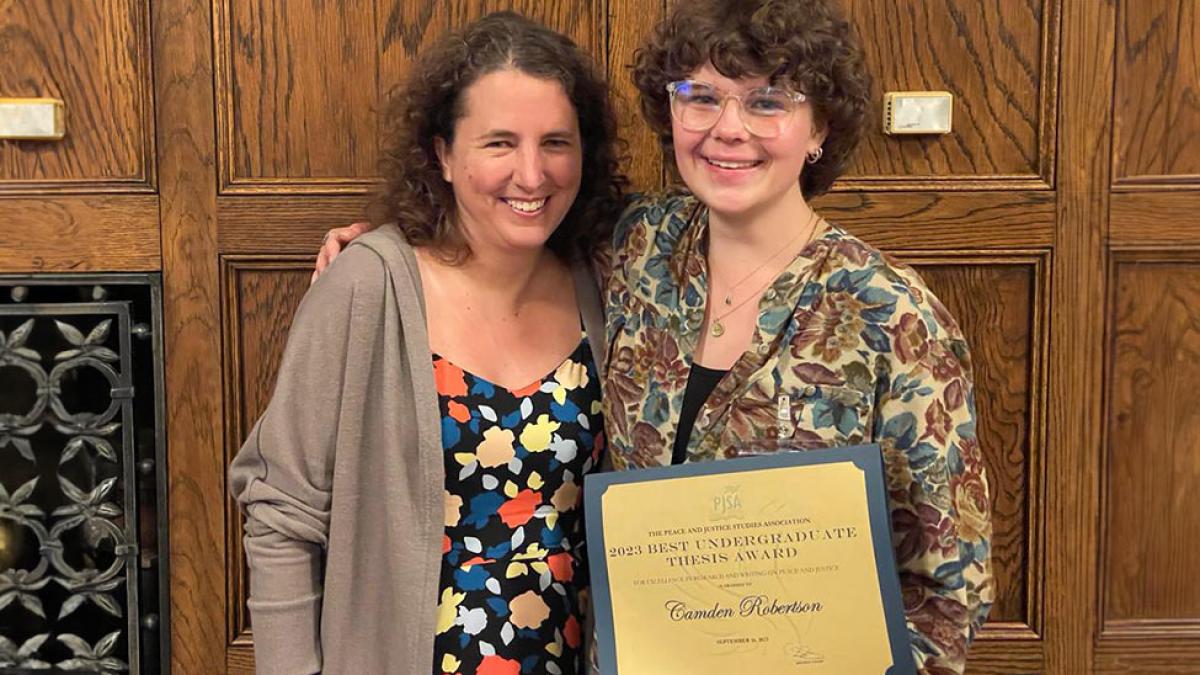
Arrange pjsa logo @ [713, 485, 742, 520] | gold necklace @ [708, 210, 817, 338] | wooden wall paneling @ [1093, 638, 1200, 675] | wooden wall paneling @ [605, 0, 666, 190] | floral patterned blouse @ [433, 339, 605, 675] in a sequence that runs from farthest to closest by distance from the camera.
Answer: wooden wall paneling @ [1093, 638, 1200, 675] → wooden wall paneling @ [605, 0, 666, 190] → floral patterned blouse @ [433, 339, 605, 675] → gold necklace @ [708, 210, 817, 338] → pjsa logo @ [713, 485, 742, 520]

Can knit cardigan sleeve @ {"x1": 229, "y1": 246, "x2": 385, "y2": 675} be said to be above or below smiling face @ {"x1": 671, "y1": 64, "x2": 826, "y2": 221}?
below

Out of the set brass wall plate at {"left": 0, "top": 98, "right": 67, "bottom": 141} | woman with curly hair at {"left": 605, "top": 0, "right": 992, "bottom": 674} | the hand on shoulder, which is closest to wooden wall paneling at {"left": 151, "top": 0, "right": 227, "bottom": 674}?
brass wall plate at {"left": 0, "top": 98, "right": 67, "bottom": 141}

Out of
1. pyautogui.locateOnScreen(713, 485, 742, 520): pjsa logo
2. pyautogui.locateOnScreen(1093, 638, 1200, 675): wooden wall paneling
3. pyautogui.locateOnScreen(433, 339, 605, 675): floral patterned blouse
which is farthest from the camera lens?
pyautogui.locateOnScreen(1093, 638, 1200, 675): wooden wall paneling

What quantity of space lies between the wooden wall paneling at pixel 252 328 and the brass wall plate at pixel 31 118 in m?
0.32

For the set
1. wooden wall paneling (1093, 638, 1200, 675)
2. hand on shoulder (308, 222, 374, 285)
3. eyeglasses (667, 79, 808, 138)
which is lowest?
wooden wall paneling (1093, 638, 1200, 675)

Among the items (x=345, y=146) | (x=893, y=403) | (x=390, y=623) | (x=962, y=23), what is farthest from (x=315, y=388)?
(x=962, y=23)

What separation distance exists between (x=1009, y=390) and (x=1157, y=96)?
0.49m

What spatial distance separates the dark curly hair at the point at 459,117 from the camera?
135cm

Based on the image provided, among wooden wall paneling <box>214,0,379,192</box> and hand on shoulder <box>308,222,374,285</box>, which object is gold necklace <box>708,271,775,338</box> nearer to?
hand on shoulder <box>308,222,374,285</box>

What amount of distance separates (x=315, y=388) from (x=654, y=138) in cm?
67

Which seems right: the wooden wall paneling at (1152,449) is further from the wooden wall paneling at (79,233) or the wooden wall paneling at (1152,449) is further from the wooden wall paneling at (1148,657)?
the wooden wall paneling at (79,233)

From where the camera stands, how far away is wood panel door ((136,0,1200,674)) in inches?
65.7

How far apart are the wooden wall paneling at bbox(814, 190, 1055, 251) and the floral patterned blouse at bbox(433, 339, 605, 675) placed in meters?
0.58

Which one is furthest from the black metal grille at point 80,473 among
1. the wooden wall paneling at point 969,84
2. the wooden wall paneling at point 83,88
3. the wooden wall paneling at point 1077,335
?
the wooden wall paneling at point 1077,335
